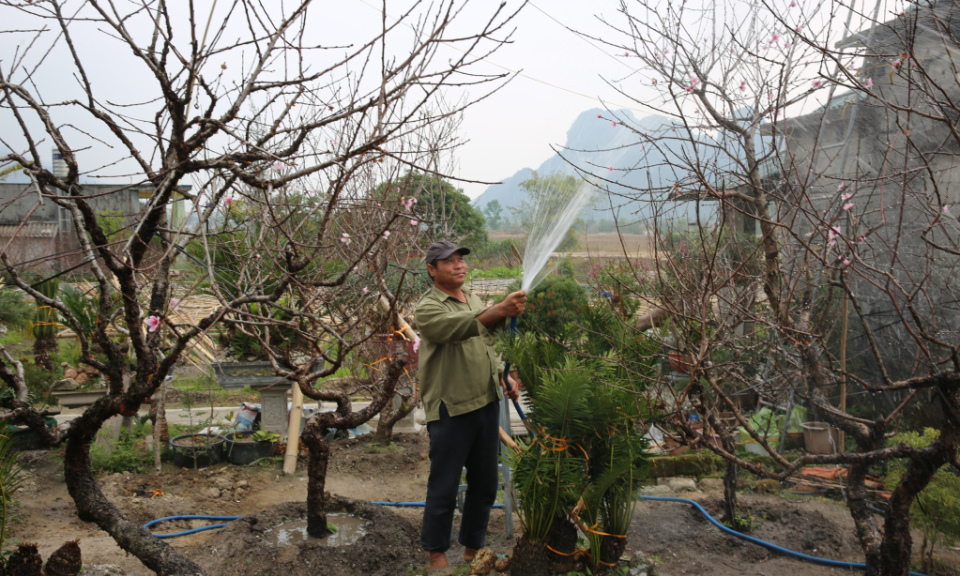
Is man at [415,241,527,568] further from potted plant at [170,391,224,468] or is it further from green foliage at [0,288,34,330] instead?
green foliage at [0,288,34,330]

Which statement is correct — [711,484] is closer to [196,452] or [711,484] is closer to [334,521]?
[334,521]

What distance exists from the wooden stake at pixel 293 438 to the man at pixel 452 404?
245 centimetres

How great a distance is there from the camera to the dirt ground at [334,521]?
3564 millimetres

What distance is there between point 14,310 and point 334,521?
7.79 metres

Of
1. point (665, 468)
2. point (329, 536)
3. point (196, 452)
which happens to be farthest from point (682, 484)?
point (196, 452)

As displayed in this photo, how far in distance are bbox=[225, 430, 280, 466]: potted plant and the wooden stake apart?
25 cm

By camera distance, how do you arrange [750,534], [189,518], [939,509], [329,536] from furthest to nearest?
[189,518] → [750,534] → [329,536] → [939,509]

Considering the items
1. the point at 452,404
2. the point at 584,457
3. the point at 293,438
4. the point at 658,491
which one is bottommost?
the point at 658,491

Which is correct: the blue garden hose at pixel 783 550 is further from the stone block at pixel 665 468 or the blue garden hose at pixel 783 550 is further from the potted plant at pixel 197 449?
the potted plant at pixel 197 449

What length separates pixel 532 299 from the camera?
8289 mm

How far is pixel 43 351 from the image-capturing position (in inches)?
347

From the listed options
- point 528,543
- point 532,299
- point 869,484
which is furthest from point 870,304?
point 528,543

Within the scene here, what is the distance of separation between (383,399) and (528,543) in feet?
4.24

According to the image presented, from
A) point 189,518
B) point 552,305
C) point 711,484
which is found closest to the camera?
point 189,518
